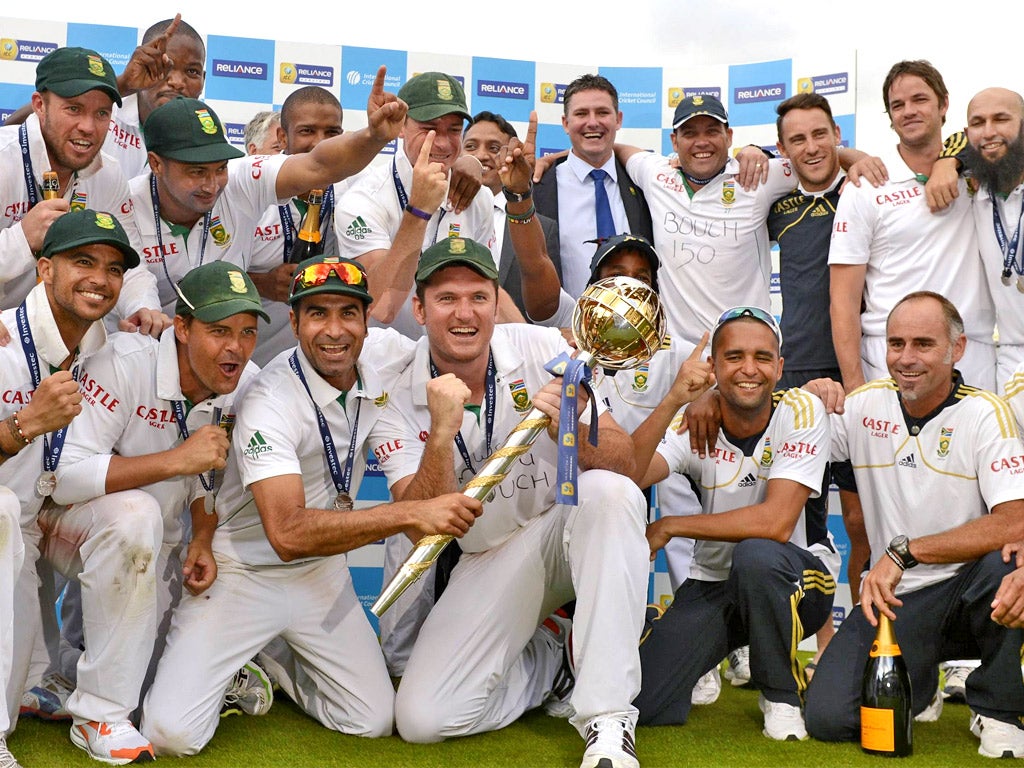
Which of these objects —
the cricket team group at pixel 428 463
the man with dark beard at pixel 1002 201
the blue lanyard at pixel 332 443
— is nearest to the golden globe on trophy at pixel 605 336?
the cricket team group at pixel 428 463

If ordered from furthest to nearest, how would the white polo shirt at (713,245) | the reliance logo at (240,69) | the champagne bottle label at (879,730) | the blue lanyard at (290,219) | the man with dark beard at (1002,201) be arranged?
the reliance logo at (240,69) → the white polo shirt at (713,245) → the blue lanyard at (290,219) → the man with dark beard at (1002,201) → the champagne bottle label at (879,730)

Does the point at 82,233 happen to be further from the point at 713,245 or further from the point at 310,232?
the point at 713,245

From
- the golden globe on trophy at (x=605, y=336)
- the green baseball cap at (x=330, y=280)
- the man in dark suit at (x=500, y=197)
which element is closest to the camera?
the golden globe on trophy at (x=605, y=336)

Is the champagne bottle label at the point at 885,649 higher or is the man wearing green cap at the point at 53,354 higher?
the man wearing green cap at the point at 53,354

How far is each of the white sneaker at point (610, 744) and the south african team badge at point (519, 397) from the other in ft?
3.98

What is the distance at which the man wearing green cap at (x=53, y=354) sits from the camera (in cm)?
388

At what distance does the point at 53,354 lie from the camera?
3.91 m

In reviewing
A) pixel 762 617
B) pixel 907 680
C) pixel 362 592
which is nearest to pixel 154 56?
pixel 362 592

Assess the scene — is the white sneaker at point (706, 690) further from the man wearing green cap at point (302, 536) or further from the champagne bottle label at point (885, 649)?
the man wearing green cap at point (302, 536)

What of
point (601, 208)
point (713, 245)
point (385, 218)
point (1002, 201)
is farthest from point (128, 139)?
point (1002, 201)

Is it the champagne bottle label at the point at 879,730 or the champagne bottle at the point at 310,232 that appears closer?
the champagne bottle label at the point at 879,730

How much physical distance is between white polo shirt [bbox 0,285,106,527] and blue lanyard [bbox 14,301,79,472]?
0.4 inches

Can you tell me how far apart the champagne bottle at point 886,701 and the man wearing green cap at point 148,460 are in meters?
2.45

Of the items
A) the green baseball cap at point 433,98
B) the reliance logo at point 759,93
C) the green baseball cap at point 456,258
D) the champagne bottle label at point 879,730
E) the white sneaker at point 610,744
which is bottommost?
the champagne bottle label at point 879,730
